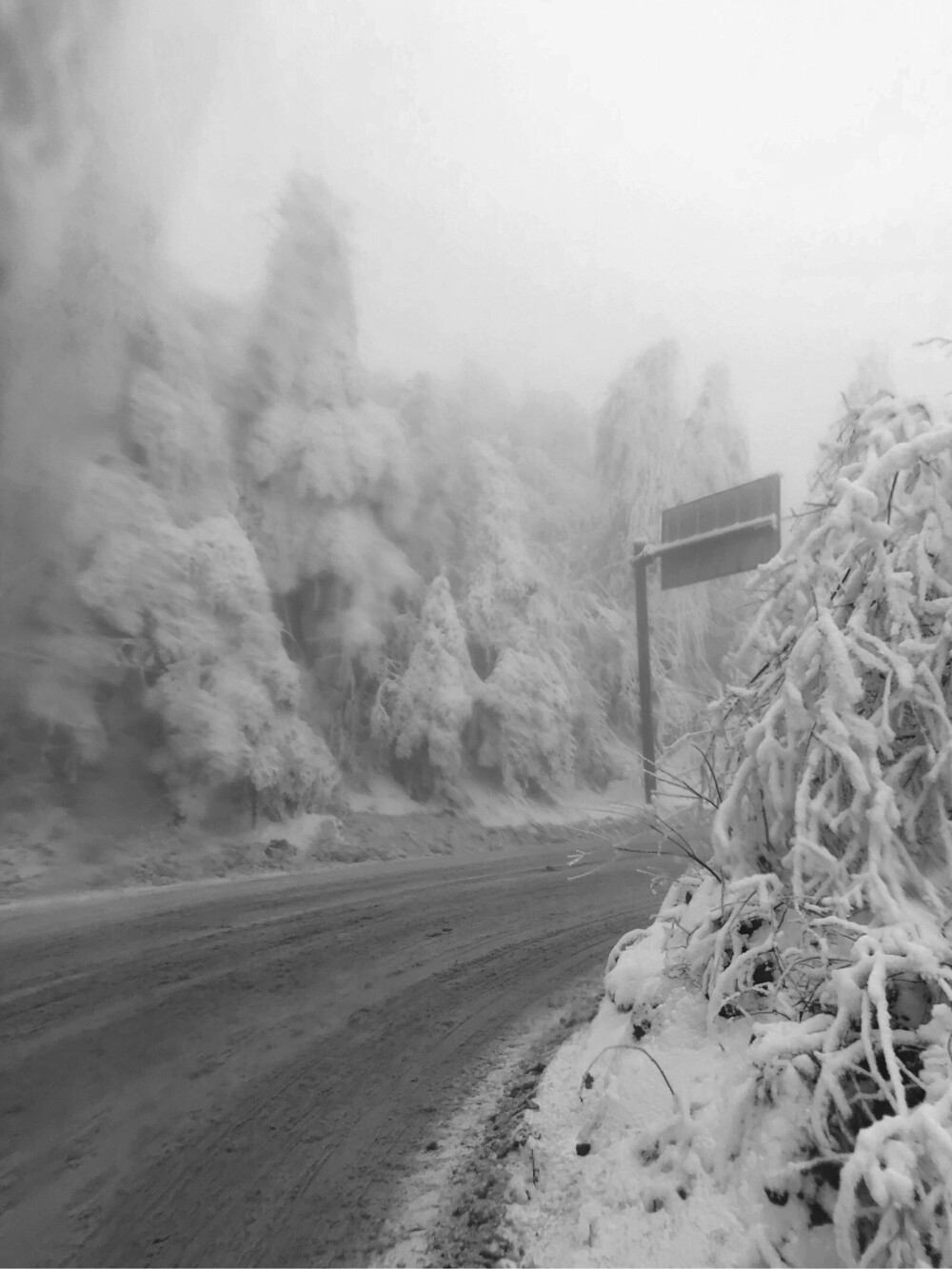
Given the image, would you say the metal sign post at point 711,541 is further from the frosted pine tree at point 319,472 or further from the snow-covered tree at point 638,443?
the snow-covered tree at point 638,443

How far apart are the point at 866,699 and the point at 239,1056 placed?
11.7ft

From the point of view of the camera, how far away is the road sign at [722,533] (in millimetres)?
13000

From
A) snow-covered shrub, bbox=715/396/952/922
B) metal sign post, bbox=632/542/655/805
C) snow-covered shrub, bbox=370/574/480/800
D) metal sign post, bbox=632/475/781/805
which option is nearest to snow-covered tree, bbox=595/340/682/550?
metal sign post, bbox=632/542/655/805

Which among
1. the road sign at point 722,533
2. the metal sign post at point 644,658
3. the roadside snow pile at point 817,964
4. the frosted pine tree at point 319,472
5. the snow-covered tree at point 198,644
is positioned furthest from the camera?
the metal sign post at point 644,658

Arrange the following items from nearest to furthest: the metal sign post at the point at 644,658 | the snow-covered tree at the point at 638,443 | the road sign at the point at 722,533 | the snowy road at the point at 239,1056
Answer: the snowy road at the point at 239,1056, the road sign at the point at 722,533, the metal sign post at the point at 644,658, the snow-covered tree at the point at 638,443

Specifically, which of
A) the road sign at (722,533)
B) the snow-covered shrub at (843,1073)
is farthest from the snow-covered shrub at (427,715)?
the snow-covered shrub at (843,1073)

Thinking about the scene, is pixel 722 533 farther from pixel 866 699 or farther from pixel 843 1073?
pixel 843 1073

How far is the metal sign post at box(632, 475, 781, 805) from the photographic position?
1302 centimetres

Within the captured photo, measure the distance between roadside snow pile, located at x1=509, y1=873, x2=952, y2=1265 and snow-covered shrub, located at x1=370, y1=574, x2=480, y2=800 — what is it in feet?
36.1

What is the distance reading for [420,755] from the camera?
14164mm

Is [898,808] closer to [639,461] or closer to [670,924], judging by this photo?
[670,924]

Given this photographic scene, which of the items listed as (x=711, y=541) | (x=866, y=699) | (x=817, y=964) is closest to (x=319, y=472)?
(x=711, y=541)

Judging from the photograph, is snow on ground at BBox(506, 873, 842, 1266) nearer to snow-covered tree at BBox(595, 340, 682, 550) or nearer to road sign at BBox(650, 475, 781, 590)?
road sign at BBox(650, 475, 781, 590)

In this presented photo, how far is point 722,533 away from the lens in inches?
535
